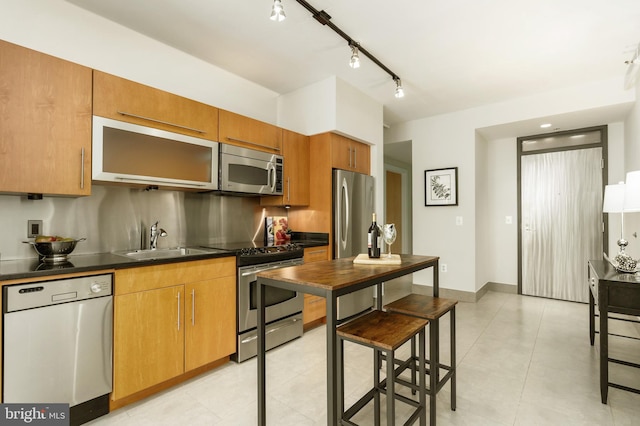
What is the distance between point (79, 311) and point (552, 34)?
13.0 feet

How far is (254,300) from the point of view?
2.60m

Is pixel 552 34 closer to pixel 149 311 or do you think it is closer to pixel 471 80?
pixel 471 80

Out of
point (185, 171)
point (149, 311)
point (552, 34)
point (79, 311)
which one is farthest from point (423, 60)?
point (79, 311)

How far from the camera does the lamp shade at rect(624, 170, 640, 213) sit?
2008 mm

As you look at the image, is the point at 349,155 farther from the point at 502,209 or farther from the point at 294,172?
the point at 502,209

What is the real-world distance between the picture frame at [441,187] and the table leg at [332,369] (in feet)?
11.8

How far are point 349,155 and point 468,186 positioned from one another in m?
1.86

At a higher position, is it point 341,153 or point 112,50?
point 112,50

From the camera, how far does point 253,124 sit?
2979 millimetres

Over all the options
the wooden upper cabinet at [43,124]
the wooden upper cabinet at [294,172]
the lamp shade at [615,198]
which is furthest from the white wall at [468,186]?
the wooden upper cabinet at [43,124]

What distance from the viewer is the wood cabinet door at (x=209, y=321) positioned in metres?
2.21

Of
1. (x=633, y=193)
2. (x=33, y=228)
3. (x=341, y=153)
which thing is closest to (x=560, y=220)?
(x=633, y=193)

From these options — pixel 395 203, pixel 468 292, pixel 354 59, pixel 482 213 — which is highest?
pixel 354 59

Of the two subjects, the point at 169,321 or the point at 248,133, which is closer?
the point at 169,321
